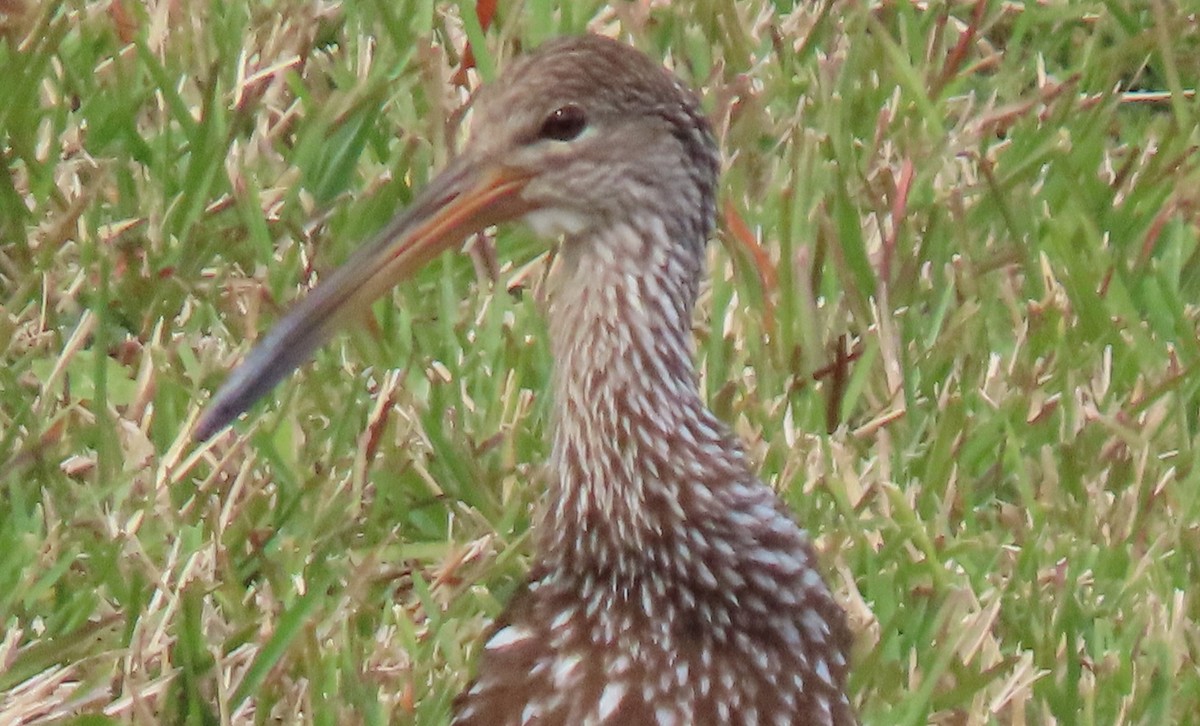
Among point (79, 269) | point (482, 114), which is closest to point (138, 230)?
point (79, 269)

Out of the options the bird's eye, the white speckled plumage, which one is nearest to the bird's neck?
the white speckled plumage

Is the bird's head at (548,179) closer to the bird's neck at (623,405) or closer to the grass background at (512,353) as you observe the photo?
the bird's neck at (623,405)

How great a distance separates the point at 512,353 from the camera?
484 centimetres

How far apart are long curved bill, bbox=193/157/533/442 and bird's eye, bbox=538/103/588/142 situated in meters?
0.07

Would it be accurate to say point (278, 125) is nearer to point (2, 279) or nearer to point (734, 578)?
point (2, 279)

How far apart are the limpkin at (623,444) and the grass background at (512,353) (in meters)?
0.53

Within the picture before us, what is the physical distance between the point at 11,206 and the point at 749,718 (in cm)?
215

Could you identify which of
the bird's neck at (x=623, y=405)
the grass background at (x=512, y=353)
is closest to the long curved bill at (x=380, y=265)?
the bird's neck at (x=623, y=405)

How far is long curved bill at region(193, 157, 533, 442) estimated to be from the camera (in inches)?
135

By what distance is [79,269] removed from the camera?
504cm

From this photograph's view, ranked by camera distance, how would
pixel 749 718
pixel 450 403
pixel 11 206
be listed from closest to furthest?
pixel 749 718, pixel 450 403, pixel 11 206

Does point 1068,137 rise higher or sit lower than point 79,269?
lower

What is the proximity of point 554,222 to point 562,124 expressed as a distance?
13 cm

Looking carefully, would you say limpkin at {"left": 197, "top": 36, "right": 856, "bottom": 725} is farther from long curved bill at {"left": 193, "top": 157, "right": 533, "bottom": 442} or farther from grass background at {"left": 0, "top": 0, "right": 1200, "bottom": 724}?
grass background at {"left": 0, "top": 0, "right": 1200, "bottom": 724}
